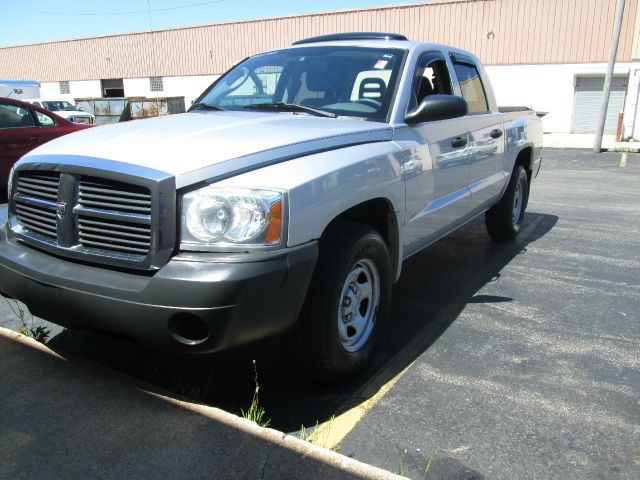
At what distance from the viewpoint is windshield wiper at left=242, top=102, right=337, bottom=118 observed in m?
3.38

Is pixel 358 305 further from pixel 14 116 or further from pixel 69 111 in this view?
pixel 69 111

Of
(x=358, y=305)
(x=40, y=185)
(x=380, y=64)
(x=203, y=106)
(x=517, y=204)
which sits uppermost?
(x=380, y=64)

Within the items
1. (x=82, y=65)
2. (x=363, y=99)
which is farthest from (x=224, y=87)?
(x=82, y=65)

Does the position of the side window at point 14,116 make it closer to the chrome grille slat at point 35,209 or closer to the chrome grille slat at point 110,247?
the chrome grille slat at point 35,209

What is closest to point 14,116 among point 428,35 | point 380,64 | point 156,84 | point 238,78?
point 238,78

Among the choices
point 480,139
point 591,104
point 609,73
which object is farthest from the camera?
point 591,104

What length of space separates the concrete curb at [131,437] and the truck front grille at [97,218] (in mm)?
735

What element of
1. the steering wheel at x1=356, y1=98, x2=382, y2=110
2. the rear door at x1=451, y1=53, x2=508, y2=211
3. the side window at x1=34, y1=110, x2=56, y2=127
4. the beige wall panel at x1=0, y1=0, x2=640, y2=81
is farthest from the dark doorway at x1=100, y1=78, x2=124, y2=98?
the steering wheel at x1=356, y1=98, x2=382, y2=110

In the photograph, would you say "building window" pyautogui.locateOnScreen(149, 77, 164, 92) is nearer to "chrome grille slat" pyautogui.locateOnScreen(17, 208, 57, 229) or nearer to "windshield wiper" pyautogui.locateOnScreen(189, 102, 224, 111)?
"windshield wiper" pyautogui.locateOnScreen(189, 102, 224, 111)

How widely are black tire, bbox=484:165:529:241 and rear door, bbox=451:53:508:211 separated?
0.51 metres

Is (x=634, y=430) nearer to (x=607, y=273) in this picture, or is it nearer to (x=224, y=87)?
(x=607, y=273)

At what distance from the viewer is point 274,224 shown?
231 centimetres

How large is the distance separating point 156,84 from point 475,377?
36246 millimetres

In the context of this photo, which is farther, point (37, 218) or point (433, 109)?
point (433, 109)
